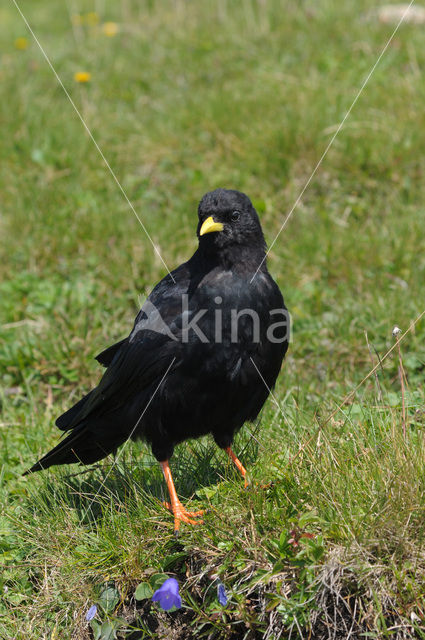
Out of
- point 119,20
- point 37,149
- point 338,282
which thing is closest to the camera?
point 338,282

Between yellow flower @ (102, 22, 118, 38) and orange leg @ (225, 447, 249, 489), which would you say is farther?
yellow flower @ (102, 22, 118, 38)

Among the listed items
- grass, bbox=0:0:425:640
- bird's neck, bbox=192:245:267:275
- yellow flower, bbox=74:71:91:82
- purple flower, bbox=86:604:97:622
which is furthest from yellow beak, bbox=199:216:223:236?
yellow flower, bbox=74:71:91:82

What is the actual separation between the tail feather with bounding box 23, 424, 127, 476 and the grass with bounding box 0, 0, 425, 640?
0.08 metres

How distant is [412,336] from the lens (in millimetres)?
4324

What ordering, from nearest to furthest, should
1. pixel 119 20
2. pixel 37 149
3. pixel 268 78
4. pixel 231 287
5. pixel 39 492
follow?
pixel 231 287 → pixel 39 492 → pixel 37 149 → pixel 268 78 → pixel 119 20

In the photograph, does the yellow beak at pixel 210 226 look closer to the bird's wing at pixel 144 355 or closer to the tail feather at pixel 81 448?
the bird's wing at pixel 144 355

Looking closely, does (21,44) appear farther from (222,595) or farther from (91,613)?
(222,595)

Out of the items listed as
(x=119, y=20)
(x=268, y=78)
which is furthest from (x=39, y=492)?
(x=119, y=20)

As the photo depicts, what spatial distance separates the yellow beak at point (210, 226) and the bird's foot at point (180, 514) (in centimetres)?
113

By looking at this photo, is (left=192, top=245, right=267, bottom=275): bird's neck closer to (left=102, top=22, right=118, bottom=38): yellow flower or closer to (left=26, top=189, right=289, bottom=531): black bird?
(left=26, top=189, right=289, bottom=531): black bird

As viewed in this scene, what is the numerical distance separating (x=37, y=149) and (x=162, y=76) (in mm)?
1820

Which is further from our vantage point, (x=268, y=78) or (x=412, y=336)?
(x=268, y=78)

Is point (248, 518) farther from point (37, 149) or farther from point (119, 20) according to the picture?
point (119, 20)

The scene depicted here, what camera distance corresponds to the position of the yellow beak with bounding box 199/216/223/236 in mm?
3061
